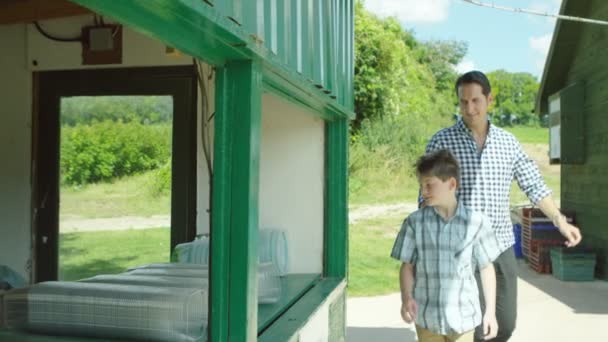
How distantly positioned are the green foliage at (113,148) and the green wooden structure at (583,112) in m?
5.94

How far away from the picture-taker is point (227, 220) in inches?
76.5

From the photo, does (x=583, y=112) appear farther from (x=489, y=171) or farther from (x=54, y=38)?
(x=54, y=38)

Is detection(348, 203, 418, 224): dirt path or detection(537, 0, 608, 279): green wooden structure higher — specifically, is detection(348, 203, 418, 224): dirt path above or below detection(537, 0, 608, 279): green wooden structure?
below

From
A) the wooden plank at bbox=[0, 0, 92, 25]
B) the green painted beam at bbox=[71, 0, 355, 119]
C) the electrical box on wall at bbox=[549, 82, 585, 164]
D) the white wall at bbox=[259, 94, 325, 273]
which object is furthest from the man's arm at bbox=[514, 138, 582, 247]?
the electrical box on wall at bbox=[549, 82, 585, 164]

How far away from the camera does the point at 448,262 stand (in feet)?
9.12

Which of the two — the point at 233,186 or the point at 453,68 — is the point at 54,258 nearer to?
the point at 233,186

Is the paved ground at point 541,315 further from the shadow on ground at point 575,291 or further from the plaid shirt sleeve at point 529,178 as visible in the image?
the plaid shirt sleeve at point 529,178

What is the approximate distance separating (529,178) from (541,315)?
3.14 meters

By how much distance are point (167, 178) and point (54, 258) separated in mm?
999

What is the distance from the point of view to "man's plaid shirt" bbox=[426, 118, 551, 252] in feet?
10.5

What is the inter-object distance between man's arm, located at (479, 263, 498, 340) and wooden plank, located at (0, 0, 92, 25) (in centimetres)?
303

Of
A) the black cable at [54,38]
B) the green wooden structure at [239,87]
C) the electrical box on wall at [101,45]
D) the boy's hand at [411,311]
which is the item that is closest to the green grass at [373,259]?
the electrical box on wall at [101,45]

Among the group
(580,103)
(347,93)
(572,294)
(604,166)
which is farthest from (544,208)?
(580,103)

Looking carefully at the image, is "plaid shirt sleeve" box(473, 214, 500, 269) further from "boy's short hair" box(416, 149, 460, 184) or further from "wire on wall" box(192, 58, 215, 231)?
"wire on wall" box(192, 58, 215, 231)
